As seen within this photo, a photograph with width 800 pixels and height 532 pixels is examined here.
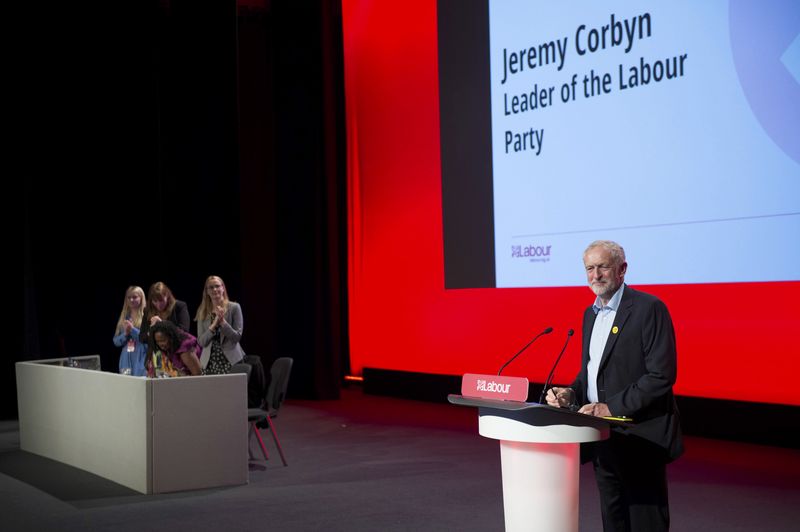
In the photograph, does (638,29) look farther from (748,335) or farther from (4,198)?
(4,198)

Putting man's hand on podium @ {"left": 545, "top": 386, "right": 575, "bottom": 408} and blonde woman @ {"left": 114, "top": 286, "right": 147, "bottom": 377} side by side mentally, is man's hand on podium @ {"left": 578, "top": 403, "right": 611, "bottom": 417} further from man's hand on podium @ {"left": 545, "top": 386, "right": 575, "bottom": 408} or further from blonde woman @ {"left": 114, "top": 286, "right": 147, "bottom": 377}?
blonde woman @ {"left": 114, "top": 286, "right": 147, "bottom": 377}

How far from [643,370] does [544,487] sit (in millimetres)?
485

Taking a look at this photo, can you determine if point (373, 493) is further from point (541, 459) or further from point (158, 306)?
point (541, 459)

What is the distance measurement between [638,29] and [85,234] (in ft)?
21.0

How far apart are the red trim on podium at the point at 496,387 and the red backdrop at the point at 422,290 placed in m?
4.17

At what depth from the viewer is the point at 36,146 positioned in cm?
1006

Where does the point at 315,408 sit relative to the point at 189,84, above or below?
below

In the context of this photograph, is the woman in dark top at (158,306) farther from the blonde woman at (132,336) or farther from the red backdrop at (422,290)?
the red backdrop at (422,290)

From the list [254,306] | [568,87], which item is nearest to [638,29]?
[568,87]

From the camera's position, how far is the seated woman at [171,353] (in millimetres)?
5797

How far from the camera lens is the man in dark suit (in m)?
2.90

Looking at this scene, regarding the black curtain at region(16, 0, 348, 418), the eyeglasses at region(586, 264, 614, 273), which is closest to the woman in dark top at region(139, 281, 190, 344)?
the black curtain at region(16, 0, 348, 418)

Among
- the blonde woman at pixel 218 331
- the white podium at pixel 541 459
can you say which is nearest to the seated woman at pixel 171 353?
the blonde woman at pixel 218 331

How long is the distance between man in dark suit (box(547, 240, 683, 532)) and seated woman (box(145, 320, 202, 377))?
3.31m
